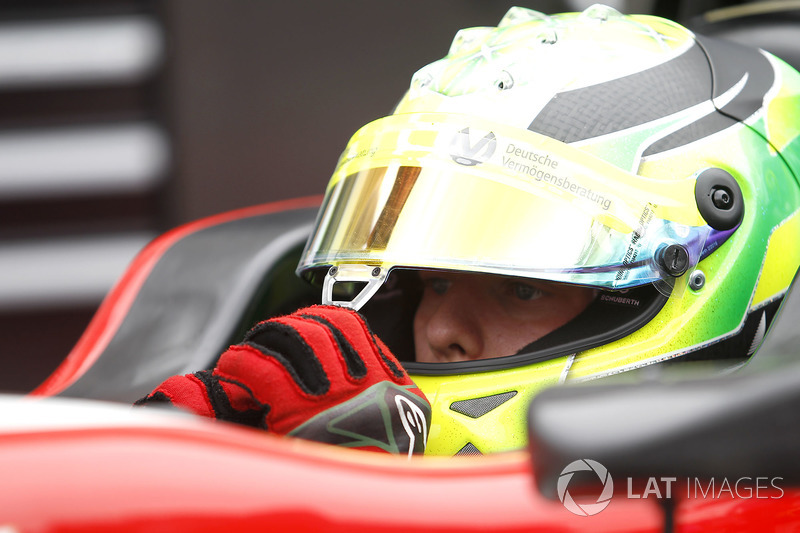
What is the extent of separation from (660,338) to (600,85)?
0.98 ft

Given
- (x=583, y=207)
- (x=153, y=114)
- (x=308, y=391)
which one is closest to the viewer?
(x=308, y=391)

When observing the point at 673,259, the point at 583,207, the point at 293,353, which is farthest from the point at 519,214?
the point at 293,353

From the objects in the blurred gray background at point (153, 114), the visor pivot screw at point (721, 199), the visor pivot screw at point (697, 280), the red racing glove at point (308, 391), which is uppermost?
the visor pivot screw at point (721, 199)

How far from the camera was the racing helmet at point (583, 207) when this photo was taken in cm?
96

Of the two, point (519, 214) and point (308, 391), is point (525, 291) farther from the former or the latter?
point (308, 391)

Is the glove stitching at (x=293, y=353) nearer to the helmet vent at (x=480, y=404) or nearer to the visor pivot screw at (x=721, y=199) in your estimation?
the helmet vent at (x=480, y=404)

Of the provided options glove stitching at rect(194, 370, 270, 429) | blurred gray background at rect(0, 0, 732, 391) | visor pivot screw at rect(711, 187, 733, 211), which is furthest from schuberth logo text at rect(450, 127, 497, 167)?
blurred gray background at rect(0, 0, 732, 391)

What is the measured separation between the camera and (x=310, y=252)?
112 centimetres

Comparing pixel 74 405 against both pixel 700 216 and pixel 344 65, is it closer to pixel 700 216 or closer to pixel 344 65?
pixel 700 216

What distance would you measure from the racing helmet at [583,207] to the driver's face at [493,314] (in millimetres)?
22

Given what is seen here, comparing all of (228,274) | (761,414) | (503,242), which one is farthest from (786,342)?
(228,274)

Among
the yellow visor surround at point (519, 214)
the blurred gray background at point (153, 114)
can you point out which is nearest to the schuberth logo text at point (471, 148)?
the yellow visor surround at point (519, 214)

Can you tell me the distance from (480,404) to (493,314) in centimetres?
12

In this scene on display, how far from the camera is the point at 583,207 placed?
956 mm
